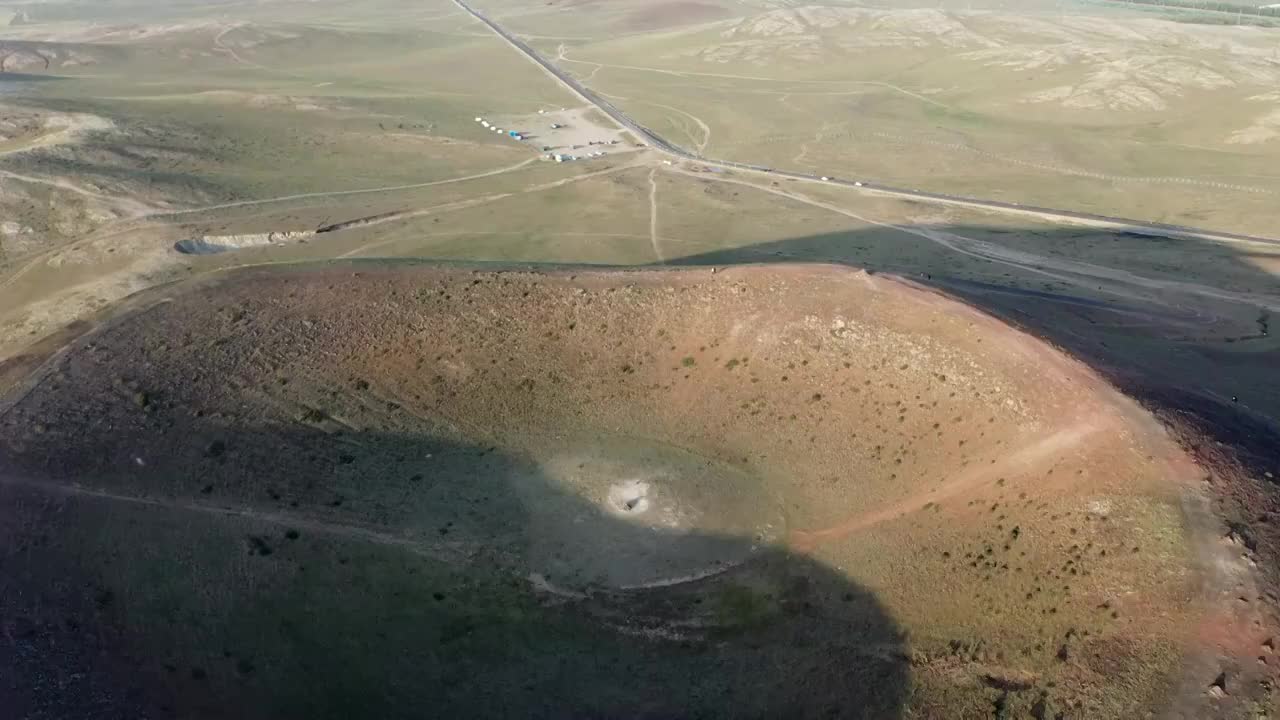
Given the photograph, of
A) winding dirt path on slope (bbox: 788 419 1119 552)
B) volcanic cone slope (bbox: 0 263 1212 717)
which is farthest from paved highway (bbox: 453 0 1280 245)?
winding dirt path on slope (bbox: 788 419 1119 552)

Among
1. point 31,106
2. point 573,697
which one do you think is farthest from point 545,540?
point 31,106

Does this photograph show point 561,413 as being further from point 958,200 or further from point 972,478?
point 958,200

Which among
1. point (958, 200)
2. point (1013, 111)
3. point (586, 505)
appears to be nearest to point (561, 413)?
point (586, 505)

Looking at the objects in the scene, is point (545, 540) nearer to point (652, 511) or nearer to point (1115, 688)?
point (652, 511)

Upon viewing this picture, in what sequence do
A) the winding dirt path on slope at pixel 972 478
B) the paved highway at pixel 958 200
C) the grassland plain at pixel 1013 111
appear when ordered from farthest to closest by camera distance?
the grassland plain at pixel 1013 111
the paved highway at pixel 958 200
the winding dirt path on slope at pixel 972 478

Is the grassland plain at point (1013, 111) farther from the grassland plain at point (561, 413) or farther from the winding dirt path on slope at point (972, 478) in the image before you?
the winding dirt path on slope at point (972, 478)

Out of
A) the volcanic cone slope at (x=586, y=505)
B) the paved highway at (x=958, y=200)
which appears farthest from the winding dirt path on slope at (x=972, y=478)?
the paved highway at (x=958, y=200)

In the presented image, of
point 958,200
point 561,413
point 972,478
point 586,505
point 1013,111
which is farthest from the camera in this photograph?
point 1013,111

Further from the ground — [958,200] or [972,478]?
[958,200]
